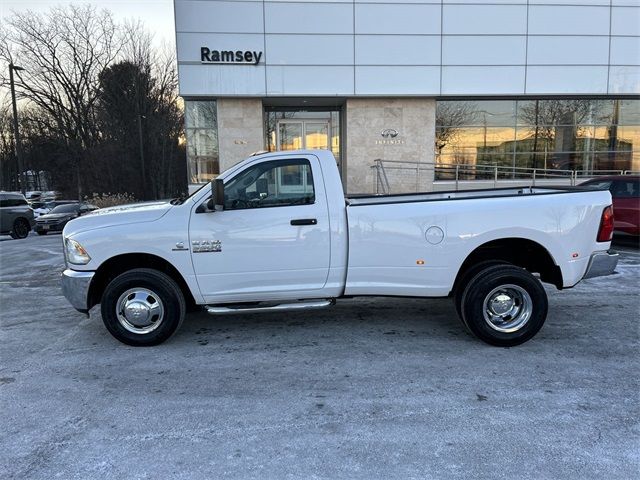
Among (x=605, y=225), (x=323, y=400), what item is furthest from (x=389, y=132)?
(x=323, y=400)

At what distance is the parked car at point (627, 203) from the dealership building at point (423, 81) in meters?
6.17

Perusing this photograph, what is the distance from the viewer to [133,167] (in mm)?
44344

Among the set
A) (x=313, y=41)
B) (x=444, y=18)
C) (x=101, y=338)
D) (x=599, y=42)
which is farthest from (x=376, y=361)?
(x=599, y=42)

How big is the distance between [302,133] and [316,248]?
14.9 m

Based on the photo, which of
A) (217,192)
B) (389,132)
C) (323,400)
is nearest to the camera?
(323,400)

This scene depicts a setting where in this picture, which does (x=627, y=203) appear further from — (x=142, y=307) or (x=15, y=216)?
(x=15, y=216)

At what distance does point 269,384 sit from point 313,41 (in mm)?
14602

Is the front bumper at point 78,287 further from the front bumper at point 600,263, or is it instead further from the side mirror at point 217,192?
the front bumper at point 600,263

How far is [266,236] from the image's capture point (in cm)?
482

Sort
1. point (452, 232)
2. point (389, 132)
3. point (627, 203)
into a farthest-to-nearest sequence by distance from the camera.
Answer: point (389, 132) < point (627, 203) < point (452, 232)

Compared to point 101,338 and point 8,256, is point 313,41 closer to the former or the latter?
point 8,256

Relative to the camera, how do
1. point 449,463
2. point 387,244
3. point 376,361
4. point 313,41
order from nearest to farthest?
point 449,463
point 376,361
point 387,244
point 313,41

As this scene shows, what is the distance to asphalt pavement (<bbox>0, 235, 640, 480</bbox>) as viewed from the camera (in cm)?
295

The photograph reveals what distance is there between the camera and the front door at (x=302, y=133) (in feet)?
62.3
